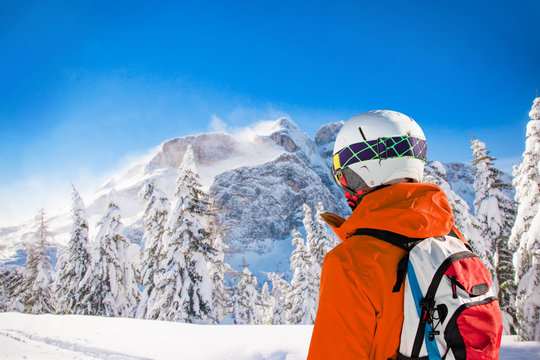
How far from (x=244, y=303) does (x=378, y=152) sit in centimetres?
2924

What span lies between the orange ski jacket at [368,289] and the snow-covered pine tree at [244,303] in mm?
27473

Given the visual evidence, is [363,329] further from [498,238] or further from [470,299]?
[498,238]

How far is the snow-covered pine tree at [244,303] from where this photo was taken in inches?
1101

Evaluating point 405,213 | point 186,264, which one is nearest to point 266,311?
point 186,264

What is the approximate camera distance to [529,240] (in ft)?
33.9

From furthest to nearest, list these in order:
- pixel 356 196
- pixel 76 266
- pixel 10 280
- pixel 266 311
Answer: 1. pixel 266 311
2. pixel 10 280
3. pixel 76 266
4. pixel 356 196

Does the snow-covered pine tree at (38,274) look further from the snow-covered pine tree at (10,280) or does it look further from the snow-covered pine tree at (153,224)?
the snow-covered pine tree at (153,224)

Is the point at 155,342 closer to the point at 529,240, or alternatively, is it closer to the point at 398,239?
the point at 398,239

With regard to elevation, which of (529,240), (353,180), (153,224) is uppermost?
(353,180)

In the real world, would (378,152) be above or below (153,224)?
above

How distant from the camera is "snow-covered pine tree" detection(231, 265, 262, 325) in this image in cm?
2795

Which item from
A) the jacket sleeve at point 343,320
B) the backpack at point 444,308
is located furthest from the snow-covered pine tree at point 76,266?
the backpack at point 444,308

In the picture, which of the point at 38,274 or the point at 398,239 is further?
the point at 38,274

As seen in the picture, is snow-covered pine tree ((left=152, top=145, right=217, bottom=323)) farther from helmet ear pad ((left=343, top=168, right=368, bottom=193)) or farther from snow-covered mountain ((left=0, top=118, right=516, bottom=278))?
snow-covered mountain ((left=0, top=118, right=516, bottom=278))
